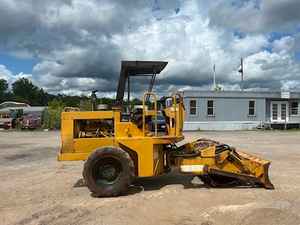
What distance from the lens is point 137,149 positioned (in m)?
7.61

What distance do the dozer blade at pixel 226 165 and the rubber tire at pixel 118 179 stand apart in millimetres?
1270

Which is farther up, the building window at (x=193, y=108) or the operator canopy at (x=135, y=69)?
the operator canopy at (x=135, y=69)

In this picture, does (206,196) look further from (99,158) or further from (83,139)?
(83,139)

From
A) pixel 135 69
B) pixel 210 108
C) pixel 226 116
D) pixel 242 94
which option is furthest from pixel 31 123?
pixel 135 69

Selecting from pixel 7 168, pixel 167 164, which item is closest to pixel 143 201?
pixel 167 164

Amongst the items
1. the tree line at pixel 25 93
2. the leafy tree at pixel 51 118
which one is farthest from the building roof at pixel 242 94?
the tree line at pixel 25 93

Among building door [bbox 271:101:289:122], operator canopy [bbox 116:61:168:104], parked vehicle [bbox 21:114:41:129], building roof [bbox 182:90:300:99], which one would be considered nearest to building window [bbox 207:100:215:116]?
building roof [bbox 182:90:300:99]

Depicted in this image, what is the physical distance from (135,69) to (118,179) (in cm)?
230

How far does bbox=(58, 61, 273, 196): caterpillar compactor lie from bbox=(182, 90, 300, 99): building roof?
2255 centimetres

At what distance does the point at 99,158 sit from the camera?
7.45 m

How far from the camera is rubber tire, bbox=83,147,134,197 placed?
7.38 metres

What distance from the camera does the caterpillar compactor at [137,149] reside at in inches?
294

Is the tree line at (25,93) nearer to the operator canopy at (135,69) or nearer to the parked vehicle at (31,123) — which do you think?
the parked vehicle at (31,123)

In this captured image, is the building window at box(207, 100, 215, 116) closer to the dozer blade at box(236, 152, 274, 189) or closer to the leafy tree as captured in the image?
the leafy tree
